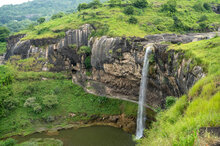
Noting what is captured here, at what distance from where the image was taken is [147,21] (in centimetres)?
3247

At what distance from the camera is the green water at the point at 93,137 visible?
20.9 meters

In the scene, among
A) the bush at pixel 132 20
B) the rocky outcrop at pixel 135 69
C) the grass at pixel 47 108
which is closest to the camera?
the rocky outcrop at pixel 135 69

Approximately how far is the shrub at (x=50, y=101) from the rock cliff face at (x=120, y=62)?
553 centimetres

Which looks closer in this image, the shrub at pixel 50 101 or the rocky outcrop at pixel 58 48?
the shrub at pixel 50 101

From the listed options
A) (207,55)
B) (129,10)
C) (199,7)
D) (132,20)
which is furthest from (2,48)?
(207,55)

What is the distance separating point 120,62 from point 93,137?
34.6 ft

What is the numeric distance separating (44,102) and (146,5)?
29.8 meters

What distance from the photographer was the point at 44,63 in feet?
112

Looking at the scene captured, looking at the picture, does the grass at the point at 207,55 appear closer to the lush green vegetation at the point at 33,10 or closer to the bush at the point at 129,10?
the bush at the point at 129,10

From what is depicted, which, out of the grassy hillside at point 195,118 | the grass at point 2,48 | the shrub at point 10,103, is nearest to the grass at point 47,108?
the shrub at point 10,103

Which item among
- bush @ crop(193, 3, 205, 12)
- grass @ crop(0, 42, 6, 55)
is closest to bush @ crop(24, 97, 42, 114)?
grass @ crop(0, 42, 6, 55)

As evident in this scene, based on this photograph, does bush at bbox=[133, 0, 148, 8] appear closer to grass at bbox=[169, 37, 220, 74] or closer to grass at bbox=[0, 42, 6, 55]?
grass at bbox=[169, 37, 220, 74]

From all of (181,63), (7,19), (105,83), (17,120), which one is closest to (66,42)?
(105,83)

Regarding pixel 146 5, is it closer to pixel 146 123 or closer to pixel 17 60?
pixel 146 123
